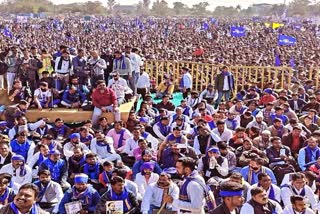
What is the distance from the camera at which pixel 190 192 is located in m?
5.47

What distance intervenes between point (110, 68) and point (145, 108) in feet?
5.59

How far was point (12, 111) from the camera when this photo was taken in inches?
411

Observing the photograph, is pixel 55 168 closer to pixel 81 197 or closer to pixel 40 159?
pixel 40 159

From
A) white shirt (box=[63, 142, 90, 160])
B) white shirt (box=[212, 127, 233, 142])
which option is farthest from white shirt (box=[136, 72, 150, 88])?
white shirt (box=[63, 142, 90, 160])

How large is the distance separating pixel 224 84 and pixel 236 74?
6.02 ft

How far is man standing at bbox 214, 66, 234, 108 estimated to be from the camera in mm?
13383

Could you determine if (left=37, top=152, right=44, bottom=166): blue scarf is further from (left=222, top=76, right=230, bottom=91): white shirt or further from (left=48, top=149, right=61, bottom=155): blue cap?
(left=222, top=76, right=230, bottom=91): white shirt

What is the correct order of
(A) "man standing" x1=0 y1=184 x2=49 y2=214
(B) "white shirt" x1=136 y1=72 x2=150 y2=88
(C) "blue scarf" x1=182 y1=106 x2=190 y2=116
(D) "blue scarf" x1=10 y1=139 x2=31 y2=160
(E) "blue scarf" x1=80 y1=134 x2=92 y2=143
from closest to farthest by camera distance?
(A) "man standing" x1=0 y1=184 x2=49 y2=214 < (D) "blue scarf" x1=10 y1=139 x2=31 y2=160 < (E) "blue scarf" x1=80 y1=134 x2=92 y2=143 < (C) "blue scarf" x1=182 y1=106 x2=190 y2=116 < (B) "white shirt" x1=136 y1=72 x2=150 y2=88

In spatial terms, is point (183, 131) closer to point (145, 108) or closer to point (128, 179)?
point (145, 108)

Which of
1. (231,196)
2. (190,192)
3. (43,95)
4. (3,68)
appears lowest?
(43,95)

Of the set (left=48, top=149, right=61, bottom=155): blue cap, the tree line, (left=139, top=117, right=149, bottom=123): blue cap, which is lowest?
the tree line

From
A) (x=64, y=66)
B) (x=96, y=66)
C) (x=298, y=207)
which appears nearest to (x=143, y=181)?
(x=298, y=207)

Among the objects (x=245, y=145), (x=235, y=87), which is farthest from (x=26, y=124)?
(x=235, y=87)

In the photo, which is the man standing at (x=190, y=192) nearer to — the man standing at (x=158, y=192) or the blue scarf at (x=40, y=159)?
the man standing at (x=158, y=192)
